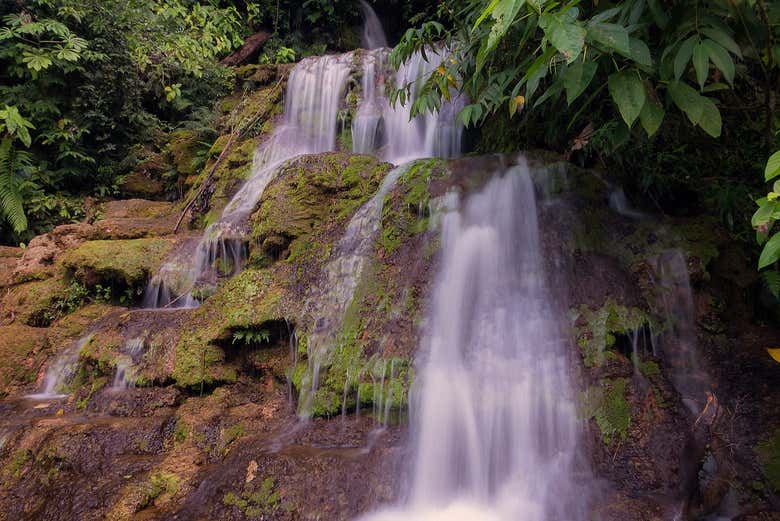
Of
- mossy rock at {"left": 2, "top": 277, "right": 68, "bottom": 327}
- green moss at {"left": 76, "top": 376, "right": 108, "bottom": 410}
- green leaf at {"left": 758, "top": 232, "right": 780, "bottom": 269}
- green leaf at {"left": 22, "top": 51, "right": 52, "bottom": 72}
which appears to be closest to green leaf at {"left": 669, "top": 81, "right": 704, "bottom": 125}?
green leaf at {"left": 758, "top": 232, "right": 780, "bottom": 269}

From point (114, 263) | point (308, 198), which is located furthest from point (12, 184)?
point (308, 198)

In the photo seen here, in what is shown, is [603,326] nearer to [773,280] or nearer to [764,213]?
[773,280]

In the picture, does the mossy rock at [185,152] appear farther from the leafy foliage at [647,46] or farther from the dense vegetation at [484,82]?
the leafy foliage at [647,46]

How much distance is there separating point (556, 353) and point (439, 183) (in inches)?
72.5

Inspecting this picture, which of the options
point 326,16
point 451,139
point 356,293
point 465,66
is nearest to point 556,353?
point 356,293

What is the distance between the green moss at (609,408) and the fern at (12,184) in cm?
816

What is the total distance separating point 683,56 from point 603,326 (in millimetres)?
1894

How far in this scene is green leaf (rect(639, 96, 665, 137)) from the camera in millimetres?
1447

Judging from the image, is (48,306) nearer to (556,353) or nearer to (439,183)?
(439,183)

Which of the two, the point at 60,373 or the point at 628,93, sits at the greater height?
the point at 628,93

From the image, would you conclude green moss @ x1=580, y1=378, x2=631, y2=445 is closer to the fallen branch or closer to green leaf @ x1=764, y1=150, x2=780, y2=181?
green leaf @ x1=764, y1=150, x2=780, y2=181

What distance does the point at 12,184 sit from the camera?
22.9 feet

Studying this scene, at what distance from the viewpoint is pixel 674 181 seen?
133 inches

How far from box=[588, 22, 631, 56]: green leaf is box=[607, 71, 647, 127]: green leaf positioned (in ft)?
0.35
